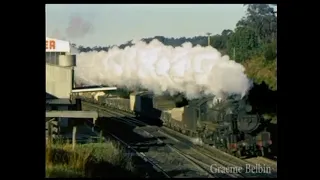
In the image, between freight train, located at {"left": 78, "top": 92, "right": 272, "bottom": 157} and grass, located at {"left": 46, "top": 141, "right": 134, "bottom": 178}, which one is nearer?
grass, located at {"left": 46, "top": 141, "right": 134, "bottom": 178}

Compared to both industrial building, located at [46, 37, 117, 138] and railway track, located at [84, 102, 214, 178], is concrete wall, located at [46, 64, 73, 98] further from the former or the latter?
railway track, located at [84, 102, 214, 178]

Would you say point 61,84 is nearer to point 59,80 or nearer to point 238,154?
point 59,80

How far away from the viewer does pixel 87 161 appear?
6.51 metres

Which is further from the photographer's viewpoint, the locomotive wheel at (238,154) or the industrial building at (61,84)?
the locomotive wheel at (238,154)

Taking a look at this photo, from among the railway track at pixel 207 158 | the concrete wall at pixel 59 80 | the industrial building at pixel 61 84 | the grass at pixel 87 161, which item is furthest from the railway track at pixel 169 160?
the concrete wall at pixel 59 80

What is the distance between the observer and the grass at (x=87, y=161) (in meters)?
6.48

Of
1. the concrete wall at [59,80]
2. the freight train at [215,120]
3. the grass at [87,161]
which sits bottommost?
the grass at [87,161]

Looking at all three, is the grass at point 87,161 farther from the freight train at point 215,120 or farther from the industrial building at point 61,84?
the freight train at point 215,120

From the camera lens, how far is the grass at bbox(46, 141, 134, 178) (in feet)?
21.3

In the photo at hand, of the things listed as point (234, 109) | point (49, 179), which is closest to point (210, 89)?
point (234, 109)

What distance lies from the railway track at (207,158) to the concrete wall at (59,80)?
0.24m

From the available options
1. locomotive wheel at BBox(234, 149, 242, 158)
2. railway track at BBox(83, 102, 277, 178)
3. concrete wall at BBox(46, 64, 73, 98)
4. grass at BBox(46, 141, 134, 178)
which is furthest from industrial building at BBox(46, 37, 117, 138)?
locomotive wheel at BBox(234, 149, 242, 158)

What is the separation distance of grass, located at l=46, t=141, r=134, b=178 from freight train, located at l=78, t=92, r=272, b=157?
1.52 feet
